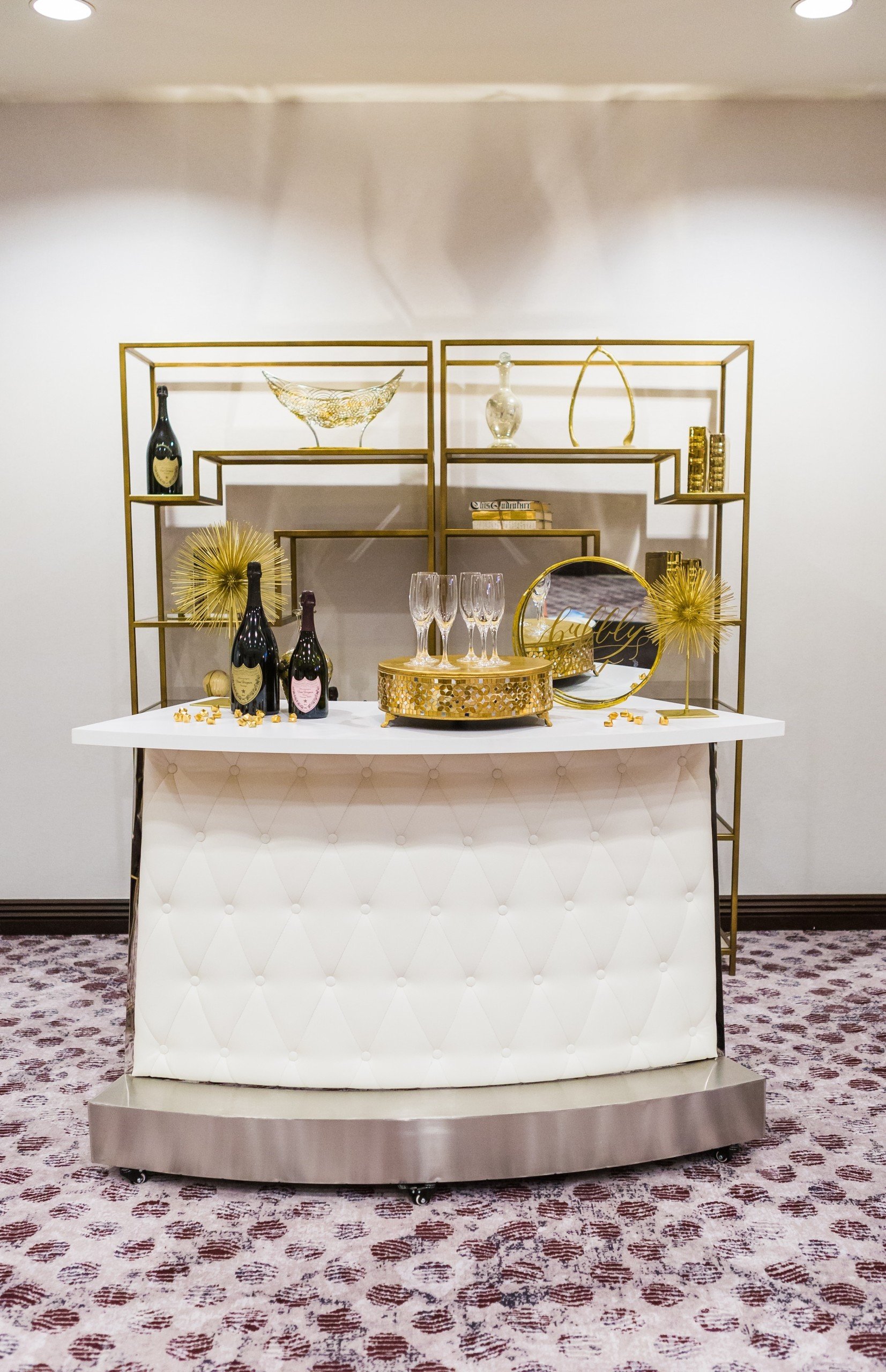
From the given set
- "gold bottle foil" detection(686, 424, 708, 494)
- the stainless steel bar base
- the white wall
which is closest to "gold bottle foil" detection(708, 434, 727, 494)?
"gold bottle foil" detection(686, 424, 708, 494)

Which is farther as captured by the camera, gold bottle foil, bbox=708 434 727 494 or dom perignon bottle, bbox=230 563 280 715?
gold bottle foil, bbox=708 434 727 494

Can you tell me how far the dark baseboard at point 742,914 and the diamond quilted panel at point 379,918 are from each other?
1.49m

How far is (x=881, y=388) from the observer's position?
10.0 feet

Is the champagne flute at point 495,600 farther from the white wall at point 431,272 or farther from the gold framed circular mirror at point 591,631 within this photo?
the white wall at point 431,272

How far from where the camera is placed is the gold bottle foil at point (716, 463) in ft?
8.94

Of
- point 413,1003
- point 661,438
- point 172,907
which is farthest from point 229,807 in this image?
point 661,438

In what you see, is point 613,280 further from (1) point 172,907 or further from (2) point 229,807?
(1) point 172,907

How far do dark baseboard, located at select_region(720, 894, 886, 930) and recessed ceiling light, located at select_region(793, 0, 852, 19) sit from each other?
106 inches

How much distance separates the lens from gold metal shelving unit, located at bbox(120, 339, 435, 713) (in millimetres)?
2777

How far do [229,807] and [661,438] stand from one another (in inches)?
80.8

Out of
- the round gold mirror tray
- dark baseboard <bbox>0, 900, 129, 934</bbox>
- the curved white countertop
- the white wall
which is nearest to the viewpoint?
the curved white countertop

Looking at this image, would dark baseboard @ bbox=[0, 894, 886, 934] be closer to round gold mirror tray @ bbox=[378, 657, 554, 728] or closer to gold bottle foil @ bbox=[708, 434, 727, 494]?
gold bottle foil @ bbox=[708, 434, 727, 494]

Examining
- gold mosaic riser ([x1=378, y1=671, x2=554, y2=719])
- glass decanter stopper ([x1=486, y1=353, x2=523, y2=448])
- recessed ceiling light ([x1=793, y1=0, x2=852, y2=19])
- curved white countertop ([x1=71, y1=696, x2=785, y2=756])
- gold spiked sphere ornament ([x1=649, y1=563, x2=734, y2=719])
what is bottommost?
curved white countertop ([x1=71, y1=696, x2=785, y2=756])

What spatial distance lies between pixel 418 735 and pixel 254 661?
1.56ft
